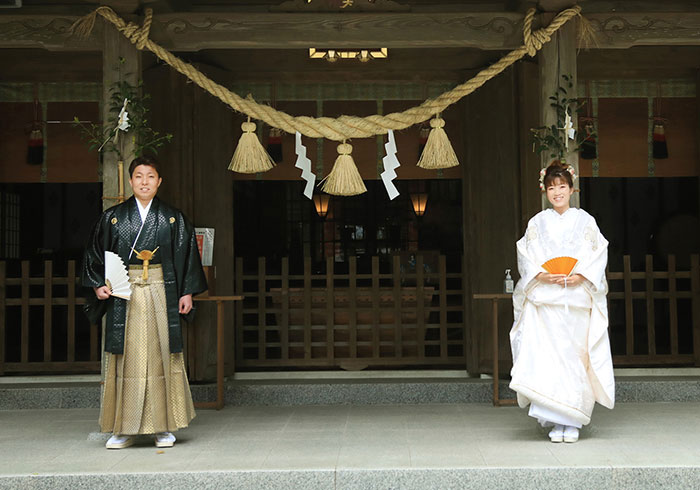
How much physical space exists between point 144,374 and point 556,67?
3393mm

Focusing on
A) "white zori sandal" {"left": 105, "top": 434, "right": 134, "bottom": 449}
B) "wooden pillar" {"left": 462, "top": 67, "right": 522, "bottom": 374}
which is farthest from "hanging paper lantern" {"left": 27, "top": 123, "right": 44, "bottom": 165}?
"wooden pillar" {"left": 462, "top": 67, "right": 522, "bottom": 374}

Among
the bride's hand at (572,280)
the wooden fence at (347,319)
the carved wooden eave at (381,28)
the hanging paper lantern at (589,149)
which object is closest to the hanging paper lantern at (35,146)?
the wooden fence at (347,319)

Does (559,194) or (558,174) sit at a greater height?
(558,174)

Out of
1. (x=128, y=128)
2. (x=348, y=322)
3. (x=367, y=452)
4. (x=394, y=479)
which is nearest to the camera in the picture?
(x=394, y=479)

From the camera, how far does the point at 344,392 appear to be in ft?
20.4

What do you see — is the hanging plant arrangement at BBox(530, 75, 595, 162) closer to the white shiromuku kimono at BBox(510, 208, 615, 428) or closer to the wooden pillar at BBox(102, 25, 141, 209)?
the white shiromuku kimono at BBox(510, 208, 615, 428)

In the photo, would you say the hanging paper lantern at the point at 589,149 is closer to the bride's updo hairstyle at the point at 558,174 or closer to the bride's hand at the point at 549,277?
the bride's updo hairstyle at the point at 558,174

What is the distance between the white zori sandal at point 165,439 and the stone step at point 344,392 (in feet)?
5.00

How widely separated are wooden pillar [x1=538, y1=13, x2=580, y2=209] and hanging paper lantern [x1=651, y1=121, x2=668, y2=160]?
6.82 feet

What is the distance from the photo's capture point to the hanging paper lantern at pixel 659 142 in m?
6.94

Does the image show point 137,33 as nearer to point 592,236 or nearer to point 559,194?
point 559,194

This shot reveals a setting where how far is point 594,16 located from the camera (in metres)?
5.36

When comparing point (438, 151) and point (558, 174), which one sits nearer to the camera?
point (558, 174)

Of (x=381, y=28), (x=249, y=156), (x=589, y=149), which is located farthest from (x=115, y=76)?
(x=589, y=149)
